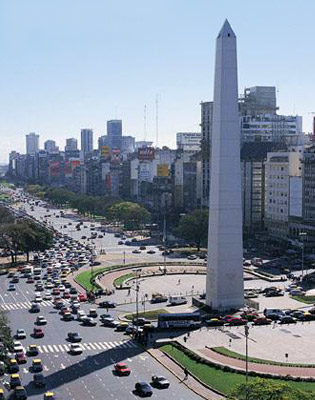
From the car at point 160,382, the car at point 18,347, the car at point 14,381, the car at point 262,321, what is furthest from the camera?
the car at point 262,321

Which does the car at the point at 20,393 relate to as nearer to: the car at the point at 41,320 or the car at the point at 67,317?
the car at the point at 41,320

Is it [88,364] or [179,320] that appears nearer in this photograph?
[88,364]

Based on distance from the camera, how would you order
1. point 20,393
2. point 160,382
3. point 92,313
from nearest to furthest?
point 20,393
point 160,382
point 92,313

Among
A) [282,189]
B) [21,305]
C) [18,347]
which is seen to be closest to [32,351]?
[18,347]

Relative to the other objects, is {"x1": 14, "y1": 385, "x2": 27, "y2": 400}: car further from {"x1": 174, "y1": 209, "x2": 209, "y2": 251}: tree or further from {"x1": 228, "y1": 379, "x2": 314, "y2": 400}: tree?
{"x1": 174, "y1": 209, "x2": 209, "y2": 251}: tree

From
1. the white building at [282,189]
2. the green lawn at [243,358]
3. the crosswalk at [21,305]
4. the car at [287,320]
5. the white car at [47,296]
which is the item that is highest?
the white building at [282,189]

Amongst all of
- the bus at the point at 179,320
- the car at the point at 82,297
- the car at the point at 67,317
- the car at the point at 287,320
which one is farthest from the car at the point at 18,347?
the car at the point at 287,320

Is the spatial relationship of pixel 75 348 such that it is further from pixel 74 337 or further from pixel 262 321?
pixel 262 321
